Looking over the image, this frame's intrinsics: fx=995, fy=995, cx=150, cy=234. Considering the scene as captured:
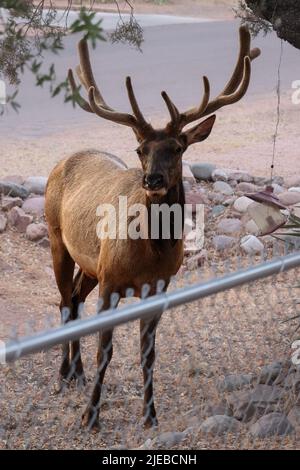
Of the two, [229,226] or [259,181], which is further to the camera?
[259,181]

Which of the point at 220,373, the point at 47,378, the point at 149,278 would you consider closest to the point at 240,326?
the point at 220,373

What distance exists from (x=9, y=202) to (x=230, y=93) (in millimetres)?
4037

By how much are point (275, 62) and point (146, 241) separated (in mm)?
14084

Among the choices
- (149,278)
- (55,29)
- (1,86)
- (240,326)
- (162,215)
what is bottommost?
(240,326)

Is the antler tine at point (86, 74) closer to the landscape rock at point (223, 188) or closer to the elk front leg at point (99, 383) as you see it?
the elk front leg at point (99, 383)

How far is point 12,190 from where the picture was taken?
35.2 feet

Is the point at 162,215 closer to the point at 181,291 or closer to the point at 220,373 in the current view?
the point at 220,373

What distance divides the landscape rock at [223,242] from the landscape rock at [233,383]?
3618 mm

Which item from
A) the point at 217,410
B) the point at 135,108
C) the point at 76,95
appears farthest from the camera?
the point at 135,108

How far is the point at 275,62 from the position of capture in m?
19.8

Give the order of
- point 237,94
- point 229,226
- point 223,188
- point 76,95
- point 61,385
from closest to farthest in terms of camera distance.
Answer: point 76,95
point 237,94
point 61,385
point 229,226
point 223,188

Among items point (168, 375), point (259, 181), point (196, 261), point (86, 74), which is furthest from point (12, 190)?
point (168, 375)

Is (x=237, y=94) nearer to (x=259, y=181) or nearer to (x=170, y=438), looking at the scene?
(x=170, y=438)

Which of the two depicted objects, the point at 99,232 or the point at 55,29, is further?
the point at 99,232
